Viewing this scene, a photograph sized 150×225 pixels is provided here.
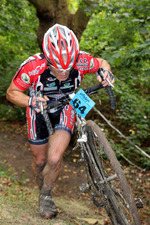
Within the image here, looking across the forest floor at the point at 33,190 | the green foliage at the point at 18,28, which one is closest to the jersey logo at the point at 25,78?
the forest floor at the point at 33,190

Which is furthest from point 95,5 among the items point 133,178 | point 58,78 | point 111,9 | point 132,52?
point 133,178

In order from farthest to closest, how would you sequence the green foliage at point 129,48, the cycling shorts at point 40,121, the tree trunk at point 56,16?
1. the tree trunk at point 56,16
2. the green foliage at point 129,48
3. the cycling shorts at point 40,121

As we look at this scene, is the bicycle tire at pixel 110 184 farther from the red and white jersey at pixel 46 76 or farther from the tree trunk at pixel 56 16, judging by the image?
the tree trunk at pixel 56 16

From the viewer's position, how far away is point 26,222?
2941 mm

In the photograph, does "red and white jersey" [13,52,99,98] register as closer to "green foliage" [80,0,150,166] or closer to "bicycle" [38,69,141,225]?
"bicycle" [38,69,141,225]

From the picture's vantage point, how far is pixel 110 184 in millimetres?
2818

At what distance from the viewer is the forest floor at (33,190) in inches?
131

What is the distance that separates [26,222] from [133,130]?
509 cm

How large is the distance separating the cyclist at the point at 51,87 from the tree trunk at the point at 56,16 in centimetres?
295

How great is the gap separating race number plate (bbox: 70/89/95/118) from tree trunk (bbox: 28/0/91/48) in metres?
3.48

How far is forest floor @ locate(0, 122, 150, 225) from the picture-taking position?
332 centimetres

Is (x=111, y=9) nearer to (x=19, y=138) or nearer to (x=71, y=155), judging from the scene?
(x=71, y=155)

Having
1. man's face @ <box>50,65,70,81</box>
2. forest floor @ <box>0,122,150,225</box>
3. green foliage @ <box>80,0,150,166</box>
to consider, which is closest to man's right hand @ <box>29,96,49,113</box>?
man's face @ <box>50,65,70,81</box>

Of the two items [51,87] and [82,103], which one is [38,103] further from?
[82,103]
